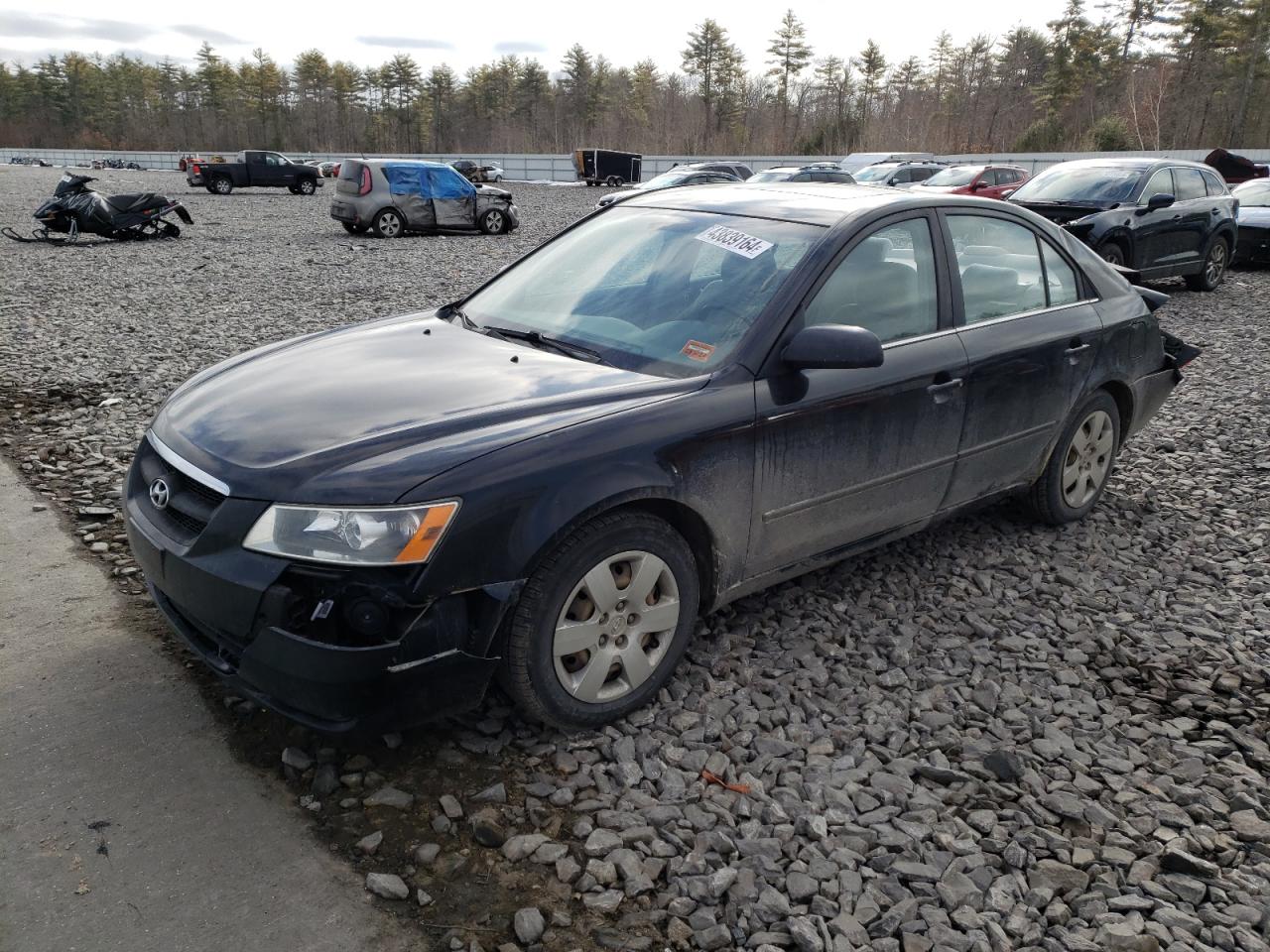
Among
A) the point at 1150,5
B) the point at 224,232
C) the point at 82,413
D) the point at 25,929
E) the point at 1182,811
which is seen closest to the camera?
the point at 25,929

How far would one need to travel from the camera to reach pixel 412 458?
259cm

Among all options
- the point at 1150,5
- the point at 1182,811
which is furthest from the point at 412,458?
the point at 1150,5

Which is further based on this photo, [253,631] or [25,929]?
[253,631]

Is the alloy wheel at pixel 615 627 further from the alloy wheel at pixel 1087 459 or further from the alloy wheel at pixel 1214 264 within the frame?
the alloy wheel at pixel 1214 264

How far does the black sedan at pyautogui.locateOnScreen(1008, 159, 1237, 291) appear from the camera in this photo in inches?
433

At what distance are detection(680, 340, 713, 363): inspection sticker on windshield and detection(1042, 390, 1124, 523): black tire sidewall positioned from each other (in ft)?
7.08

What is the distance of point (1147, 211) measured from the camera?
11117 mm

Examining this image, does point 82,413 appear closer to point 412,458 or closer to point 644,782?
point 412,458

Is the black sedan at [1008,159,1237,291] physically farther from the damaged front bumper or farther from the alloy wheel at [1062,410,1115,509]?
the damaged front bumper

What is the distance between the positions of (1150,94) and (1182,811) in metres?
67.2

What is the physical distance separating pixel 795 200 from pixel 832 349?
1.05m

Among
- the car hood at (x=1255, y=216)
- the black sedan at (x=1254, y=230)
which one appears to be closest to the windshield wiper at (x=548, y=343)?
the black sedan at (x=1254, y=230)

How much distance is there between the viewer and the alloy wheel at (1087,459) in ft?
15.1

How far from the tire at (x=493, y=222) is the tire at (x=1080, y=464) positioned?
16.7 m
